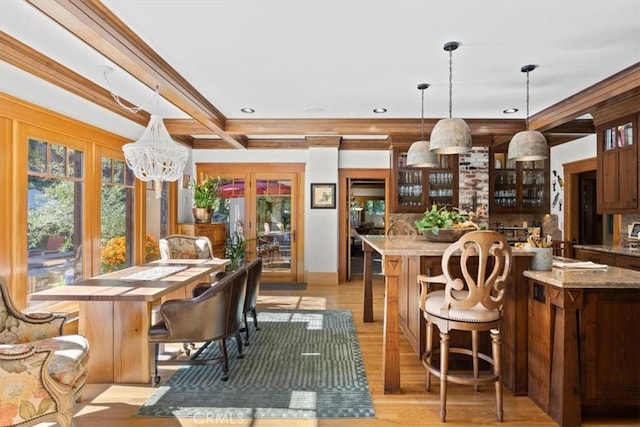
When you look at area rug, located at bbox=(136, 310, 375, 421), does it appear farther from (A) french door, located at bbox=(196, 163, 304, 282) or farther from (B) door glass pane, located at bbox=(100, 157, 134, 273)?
(A) french door, located at bbox=(196, 163, 304, 282)

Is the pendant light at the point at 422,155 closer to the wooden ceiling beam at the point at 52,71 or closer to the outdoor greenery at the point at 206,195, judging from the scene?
the wooden ceiling beam at the point at 52,71

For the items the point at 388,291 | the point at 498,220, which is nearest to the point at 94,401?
the point at 388,291

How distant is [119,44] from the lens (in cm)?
257

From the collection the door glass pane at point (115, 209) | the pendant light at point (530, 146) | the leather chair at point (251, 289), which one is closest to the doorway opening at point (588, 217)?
the pendant light at point (530, 146)

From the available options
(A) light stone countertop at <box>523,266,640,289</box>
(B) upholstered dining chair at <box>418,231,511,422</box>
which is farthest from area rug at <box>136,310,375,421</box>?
(A) light stone countertop at <box>523,266,640,289</box>

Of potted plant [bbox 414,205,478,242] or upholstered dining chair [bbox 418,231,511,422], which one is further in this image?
potted plant [bbox 414,205,478,242]

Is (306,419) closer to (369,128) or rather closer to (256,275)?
(256,275)

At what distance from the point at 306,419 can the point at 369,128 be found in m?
3.88

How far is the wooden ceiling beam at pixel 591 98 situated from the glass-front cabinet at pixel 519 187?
1405mm

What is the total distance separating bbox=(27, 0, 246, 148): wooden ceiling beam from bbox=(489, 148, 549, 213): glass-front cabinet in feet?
16.6

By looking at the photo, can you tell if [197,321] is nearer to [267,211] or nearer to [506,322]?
[506,322]

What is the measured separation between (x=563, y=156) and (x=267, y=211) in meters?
5.18

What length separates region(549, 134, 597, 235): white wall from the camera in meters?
5.41

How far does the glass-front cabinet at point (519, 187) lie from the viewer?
6.23 metres
